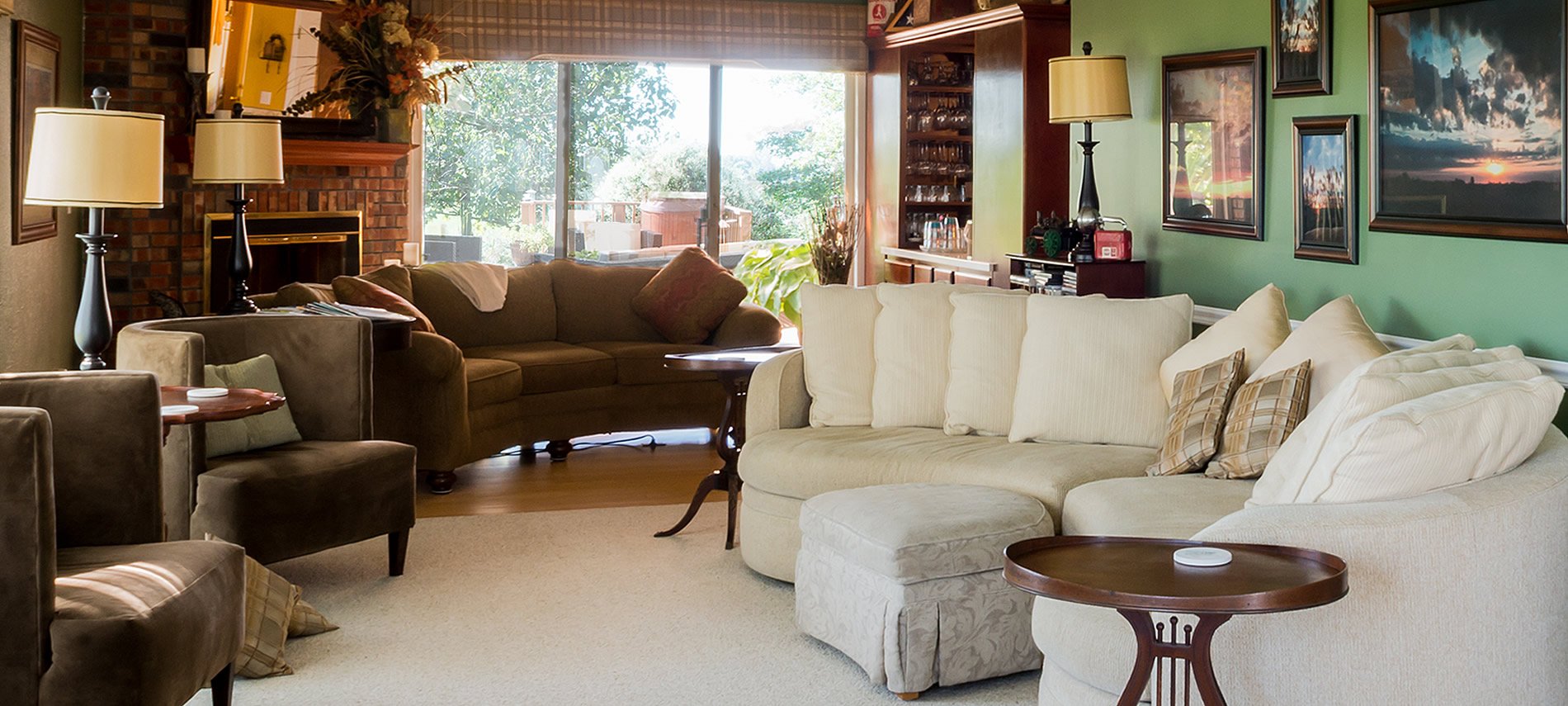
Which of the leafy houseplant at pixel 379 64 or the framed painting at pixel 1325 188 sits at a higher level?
the leafy houseplant at pixel 379 64

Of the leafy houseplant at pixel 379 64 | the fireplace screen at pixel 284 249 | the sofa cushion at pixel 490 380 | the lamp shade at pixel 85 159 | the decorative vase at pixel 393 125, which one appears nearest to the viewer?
the lamp shade at pixel 85 159

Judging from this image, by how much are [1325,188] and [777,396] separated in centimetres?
196

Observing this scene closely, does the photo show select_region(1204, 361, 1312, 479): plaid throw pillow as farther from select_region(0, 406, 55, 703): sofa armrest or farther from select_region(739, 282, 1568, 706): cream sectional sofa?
select_region(0, 406, 55, 703): sofa armrest

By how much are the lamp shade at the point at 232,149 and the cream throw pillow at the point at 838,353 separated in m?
1.93

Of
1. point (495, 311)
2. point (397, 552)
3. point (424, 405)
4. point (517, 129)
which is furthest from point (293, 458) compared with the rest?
point (517, 129)

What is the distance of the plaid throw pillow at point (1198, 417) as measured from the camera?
4023 millimetres

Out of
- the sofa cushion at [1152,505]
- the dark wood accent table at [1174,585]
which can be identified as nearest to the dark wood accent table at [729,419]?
the sofa cushion at [1152,505]

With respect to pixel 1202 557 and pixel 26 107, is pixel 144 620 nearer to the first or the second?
pixel 1202 557

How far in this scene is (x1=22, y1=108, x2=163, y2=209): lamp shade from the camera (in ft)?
12.6

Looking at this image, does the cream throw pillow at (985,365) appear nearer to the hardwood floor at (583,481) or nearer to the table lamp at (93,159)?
the hardwood floor at (583,481)

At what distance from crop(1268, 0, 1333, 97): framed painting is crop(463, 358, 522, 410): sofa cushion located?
338 cm

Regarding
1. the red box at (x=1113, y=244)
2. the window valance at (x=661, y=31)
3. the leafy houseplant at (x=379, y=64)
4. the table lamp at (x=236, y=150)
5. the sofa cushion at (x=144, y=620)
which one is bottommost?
the sofa cushion at (x=144, y=620)

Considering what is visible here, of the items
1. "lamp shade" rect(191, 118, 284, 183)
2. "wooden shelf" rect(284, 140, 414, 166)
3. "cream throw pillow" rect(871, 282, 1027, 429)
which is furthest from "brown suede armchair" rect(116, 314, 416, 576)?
"wooden shelf" rect(284, 140, 414, 166)

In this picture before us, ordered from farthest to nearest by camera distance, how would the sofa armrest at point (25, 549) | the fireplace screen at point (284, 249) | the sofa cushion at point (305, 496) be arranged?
the fireplace screen at point (284, 249) → the sofa cushion at point (305, 496) → the sofa armrest at point (25, 549)
